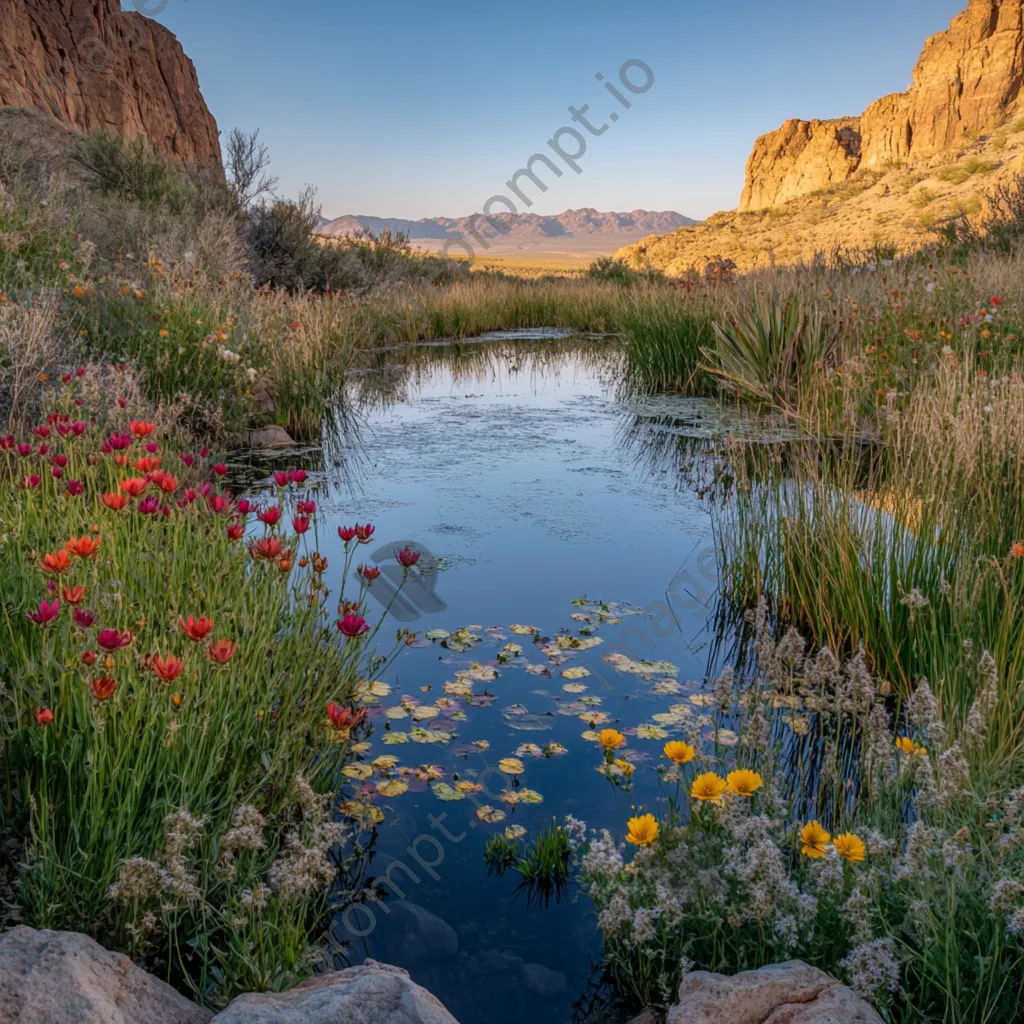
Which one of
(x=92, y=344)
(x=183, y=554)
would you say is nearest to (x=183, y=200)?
(x=92, y=344)

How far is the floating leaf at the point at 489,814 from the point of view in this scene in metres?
2.88

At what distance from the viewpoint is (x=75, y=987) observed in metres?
1.46

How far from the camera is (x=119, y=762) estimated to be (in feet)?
6.55

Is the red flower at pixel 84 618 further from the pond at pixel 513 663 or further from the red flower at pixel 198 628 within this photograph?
the pond at pixel 513 663

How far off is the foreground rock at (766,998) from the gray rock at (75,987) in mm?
967

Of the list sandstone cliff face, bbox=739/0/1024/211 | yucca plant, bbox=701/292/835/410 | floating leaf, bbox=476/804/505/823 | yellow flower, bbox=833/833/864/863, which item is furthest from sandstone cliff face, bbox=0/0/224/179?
sandstone cliff face, bbox=739/0/1024/211

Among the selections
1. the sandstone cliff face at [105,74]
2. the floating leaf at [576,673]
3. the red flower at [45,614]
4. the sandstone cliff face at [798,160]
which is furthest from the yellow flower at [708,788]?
the sandstone cliff face at [798,160]

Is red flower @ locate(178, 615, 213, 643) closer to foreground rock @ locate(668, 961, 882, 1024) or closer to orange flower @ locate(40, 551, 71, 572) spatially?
orange flower @ locate(40, 551, 71, 572)

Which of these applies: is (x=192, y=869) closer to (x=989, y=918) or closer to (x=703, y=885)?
(x=703, y=885)

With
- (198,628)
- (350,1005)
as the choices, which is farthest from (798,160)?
(350,1005)

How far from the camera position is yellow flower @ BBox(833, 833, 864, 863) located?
183 centimetres

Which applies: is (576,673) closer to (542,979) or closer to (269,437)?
(542,979)

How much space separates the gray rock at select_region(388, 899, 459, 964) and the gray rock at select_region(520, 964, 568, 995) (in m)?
0.21

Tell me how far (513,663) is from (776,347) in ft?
20.7
